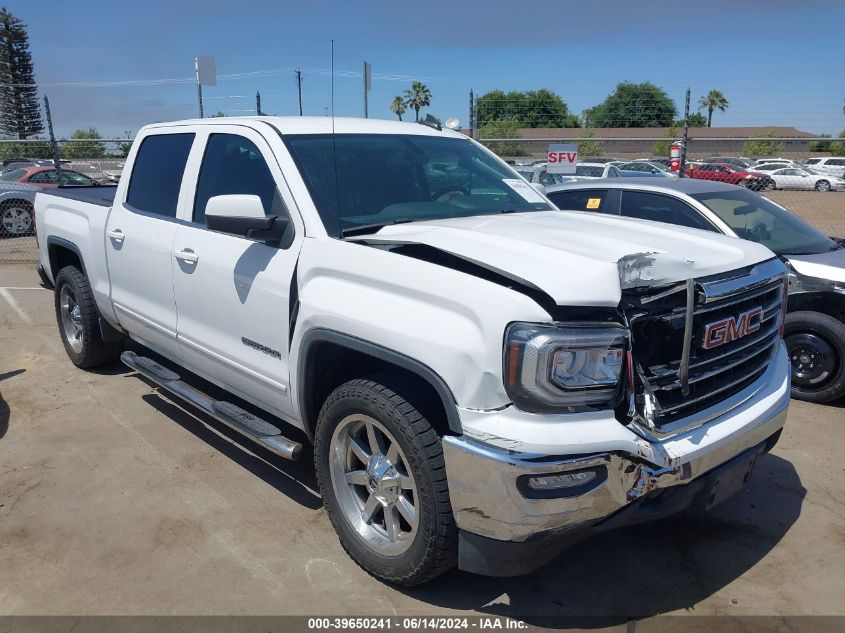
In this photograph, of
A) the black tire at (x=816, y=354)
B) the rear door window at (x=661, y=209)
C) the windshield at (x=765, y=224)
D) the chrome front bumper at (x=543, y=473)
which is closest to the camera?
the chrome front bumper at (x=543, y=473)

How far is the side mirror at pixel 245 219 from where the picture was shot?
3.24 metres

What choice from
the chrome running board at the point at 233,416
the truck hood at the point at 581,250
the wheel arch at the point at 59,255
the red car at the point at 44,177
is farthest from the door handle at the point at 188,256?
the red car at the point at 44,177

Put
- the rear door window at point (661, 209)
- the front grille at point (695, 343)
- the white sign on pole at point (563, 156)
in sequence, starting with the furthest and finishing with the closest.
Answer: the white sign on pole at point (563, 156), the rear door window at point (661, 209), the front grille at point (695, 343)

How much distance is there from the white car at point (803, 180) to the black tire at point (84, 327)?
3509 centimetres

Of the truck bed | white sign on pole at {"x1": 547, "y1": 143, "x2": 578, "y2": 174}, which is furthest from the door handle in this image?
white sign on pole at {"x1": 547, "y1": 143, "x2": 578, "y2": 174}

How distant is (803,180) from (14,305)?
1442 inches

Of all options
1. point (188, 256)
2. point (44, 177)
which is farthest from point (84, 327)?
point (44, 177)

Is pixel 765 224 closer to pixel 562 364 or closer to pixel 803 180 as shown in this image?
pixel 562 364

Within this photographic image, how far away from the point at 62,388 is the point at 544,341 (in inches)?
182

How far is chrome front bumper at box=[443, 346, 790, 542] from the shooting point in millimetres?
2377

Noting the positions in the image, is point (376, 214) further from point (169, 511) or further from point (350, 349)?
point (169, 511)

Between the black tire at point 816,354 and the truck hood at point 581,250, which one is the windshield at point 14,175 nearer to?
the truck hood at point 581,250

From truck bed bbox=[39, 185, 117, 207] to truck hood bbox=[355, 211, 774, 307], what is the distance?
3.10 m

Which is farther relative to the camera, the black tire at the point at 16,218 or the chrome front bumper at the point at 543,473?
the black tire at the point at 16,218
